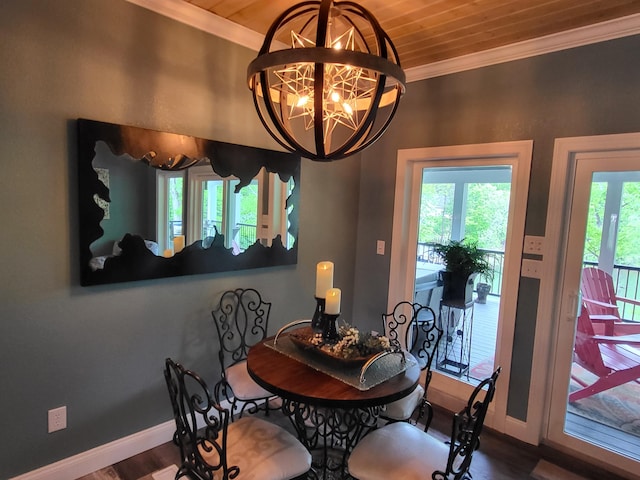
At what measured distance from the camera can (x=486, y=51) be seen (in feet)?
8.84

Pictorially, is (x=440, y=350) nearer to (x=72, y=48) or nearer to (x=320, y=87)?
(x=320, y=87)

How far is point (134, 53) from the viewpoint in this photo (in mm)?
2152

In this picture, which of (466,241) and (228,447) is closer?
(228,447)

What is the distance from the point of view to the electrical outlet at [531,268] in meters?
2.56

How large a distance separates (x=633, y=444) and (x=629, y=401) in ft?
0.82

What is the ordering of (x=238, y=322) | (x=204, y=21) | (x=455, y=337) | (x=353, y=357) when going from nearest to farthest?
(x=353, y=357)
(x=204, y=21)
(x=238, y=322)
(x=455, y=337)

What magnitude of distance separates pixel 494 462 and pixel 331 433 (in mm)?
1139

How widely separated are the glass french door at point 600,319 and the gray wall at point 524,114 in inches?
7.4

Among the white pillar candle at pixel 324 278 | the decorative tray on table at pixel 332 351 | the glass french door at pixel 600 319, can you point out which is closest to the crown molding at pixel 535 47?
the glass french door at pixel 600 319

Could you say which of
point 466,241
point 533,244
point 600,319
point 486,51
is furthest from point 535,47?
point 600,319

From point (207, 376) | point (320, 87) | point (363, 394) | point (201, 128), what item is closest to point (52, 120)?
point (201, 128)

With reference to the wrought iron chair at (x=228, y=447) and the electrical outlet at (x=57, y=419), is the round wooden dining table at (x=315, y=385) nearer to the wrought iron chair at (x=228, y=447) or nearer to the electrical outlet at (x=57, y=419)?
the wrought iron chair at (x=228, y=447)

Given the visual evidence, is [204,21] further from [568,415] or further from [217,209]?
[568,415]

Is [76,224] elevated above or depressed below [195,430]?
above
